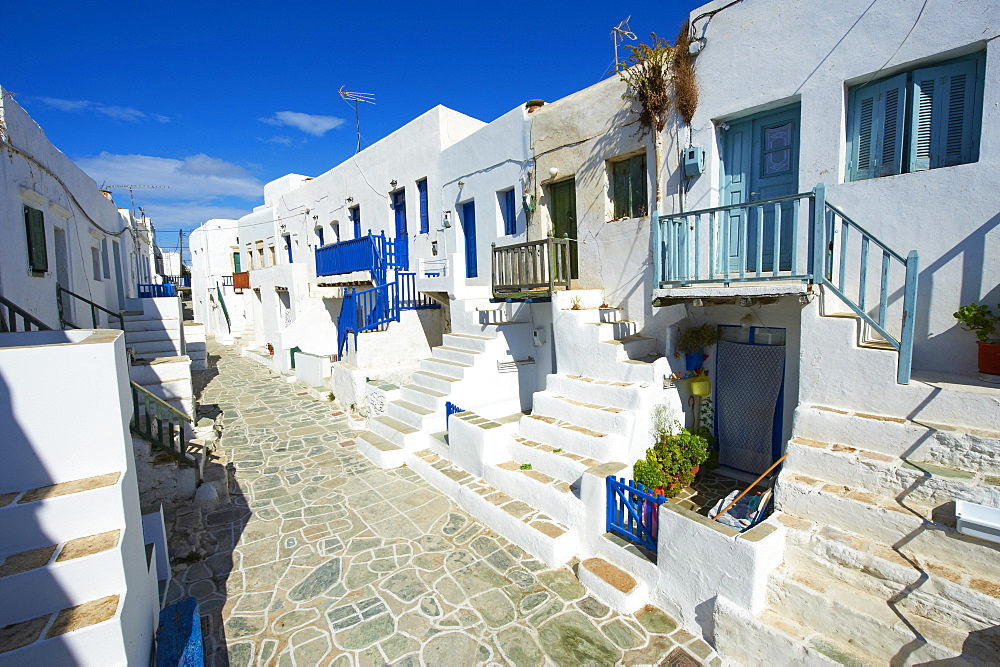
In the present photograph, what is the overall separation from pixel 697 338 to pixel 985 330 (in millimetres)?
3005

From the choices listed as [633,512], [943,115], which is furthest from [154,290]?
[943,115]

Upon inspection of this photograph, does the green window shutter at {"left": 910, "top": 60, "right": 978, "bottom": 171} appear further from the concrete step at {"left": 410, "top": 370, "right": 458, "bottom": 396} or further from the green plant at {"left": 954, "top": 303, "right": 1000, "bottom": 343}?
the concrete step at {"left": 410, "top": 370, "right": 458, "bottom": 396}

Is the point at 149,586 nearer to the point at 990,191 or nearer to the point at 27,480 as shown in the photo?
the point at 27,480

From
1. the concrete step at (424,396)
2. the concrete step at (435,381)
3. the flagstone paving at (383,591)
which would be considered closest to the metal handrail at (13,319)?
the flagstone paving at (383,591)

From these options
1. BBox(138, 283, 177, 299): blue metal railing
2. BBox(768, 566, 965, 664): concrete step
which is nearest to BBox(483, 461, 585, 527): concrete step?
BBox(768, 566, 965, 664): concrete step

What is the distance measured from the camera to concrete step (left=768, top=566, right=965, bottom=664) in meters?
3.23

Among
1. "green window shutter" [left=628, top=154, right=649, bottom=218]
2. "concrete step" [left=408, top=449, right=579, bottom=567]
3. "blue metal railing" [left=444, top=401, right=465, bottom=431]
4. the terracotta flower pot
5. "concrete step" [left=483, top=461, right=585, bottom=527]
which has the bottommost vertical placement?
"concrete step" [left=408, top=449, right=579, bottom=567]

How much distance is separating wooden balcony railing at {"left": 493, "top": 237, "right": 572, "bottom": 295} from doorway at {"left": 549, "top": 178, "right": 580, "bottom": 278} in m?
0.27

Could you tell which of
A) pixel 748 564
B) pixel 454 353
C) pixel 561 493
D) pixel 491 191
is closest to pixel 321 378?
pixel 454 353

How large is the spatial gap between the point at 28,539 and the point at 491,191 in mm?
9190

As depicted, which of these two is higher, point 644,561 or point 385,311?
point 385,311

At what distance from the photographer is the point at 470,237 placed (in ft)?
38.7

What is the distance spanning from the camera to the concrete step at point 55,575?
255 centimetres

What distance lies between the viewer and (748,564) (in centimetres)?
383
